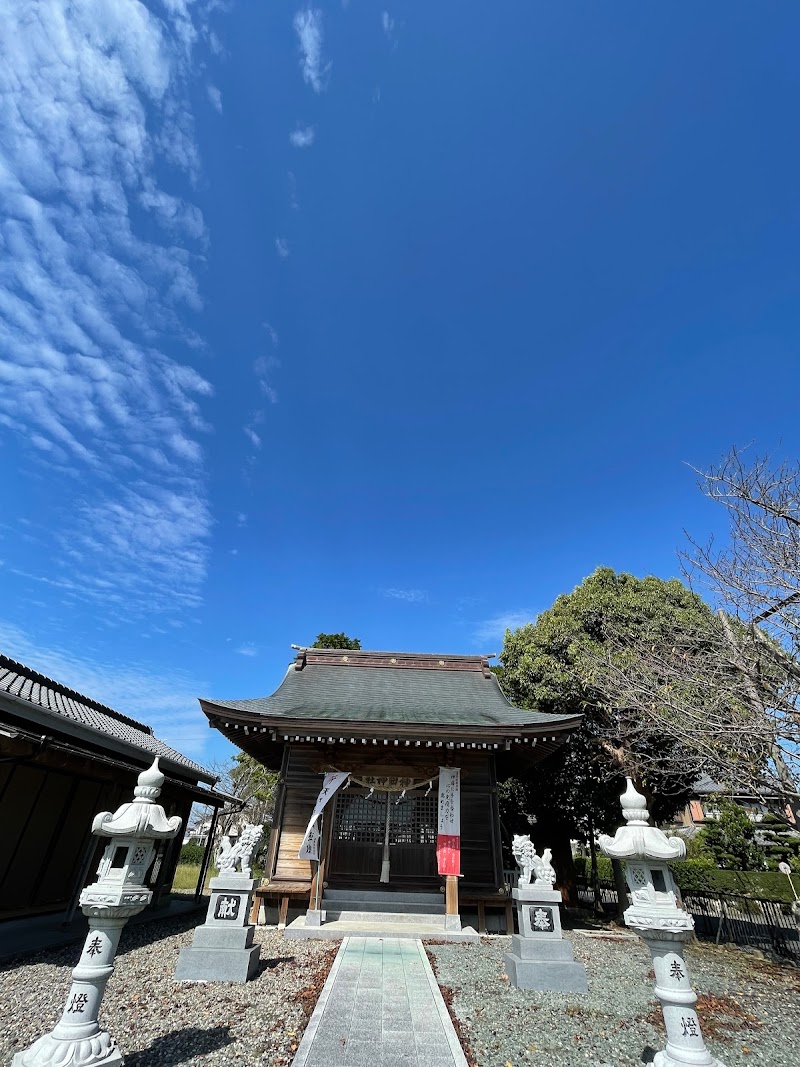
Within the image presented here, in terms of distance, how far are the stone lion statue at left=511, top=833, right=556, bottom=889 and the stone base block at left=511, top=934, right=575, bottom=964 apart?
67 cm

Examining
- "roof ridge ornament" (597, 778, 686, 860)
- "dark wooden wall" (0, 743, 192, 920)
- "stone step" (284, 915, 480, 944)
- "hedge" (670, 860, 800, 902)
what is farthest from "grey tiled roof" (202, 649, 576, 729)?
"hedge" (670, 860, 800, 902)

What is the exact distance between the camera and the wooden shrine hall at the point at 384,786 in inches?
389

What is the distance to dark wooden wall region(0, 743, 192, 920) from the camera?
9.30 metres

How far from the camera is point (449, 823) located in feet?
31.9

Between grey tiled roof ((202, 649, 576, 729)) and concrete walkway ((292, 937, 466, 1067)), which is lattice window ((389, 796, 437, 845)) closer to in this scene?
grey tiled roof ((202, 649, 576, 729))

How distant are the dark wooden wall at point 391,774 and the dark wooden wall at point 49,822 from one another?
2912 mm

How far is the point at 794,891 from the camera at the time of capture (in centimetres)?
1694

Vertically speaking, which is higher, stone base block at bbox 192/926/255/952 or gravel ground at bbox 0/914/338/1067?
stone base block at bbox 192/926/255/952

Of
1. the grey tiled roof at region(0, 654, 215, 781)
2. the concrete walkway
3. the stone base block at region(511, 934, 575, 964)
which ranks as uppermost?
the grey tiled roof at region(0, 654, 215, 781)

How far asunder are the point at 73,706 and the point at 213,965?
7.60m

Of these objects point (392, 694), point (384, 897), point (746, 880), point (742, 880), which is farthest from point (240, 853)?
point (746, 880)

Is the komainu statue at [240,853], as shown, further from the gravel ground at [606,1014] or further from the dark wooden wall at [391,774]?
the dark wooden wall at [391,774]

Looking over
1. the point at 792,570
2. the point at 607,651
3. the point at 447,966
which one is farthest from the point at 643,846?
the point at 607,651

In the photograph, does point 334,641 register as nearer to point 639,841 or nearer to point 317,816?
point 317,816
